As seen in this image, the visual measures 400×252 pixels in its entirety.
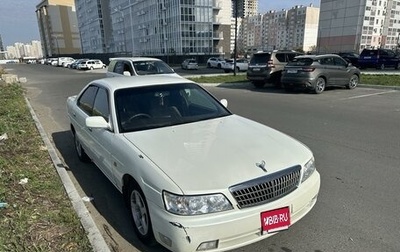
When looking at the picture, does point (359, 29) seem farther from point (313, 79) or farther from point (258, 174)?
point (258, 174)

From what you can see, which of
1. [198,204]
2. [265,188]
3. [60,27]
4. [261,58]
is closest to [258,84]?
[261,58]

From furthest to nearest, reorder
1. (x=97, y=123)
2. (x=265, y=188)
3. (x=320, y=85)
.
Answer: (x=320, y=85) → (x=97, y=123) → (x=265, y=188)

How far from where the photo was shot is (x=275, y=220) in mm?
2371

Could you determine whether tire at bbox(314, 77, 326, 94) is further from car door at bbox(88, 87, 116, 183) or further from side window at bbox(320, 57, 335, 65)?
car door at bbox(88, 87, 116, 183)

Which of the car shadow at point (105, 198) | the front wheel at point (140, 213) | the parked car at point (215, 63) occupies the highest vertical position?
the front wheel at point (140, 213)

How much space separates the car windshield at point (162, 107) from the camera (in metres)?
3.35

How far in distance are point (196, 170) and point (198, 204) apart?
0.94ft

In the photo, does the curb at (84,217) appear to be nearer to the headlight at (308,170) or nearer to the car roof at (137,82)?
the car roof at (137,82)

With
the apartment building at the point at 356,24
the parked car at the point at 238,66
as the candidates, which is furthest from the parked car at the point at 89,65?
the apartment building at the point at 356,24

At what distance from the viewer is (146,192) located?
244 centimetres

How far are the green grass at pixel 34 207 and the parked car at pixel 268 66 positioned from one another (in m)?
10.5

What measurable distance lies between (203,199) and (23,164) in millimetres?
3623

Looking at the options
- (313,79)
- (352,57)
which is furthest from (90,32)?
(313,79)

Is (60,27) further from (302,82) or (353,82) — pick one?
(353,82)
